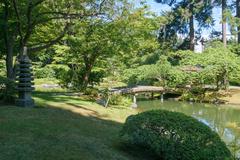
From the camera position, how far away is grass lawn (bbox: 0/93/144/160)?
21.7 ft

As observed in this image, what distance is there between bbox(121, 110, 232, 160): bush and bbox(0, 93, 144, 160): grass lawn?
18.4 inches

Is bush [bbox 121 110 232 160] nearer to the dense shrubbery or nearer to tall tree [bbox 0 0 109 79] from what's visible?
tall tree [bbox 0 0 109 79]

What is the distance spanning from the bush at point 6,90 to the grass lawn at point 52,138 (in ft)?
3.81

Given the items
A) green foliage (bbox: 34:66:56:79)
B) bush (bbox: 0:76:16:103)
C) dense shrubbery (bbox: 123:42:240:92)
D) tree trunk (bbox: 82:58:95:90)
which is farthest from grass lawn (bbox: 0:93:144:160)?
green foliage (bbox: 34:66:56:79)

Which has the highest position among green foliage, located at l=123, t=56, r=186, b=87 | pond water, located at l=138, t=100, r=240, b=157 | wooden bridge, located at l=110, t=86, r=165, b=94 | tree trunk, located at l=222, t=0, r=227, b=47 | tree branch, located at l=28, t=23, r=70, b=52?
tree trunk, located at l=222, t=0, r=227, b=47

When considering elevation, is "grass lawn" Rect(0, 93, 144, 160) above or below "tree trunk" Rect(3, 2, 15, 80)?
below

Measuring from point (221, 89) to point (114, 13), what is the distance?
14.3 meters

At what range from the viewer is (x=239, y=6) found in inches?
1449

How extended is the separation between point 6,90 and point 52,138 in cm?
504

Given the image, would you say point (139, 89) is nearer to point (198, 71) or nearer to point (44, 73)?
point (198, 71)

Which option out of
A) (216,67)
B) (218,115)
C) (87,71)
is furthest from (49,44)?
(216,67)

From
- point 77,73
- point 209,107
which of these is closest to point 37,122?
point 77,73

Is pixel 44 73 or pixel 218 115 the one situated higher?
pixel 44 73

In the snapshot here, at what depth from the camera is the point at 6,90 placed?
12.1m
